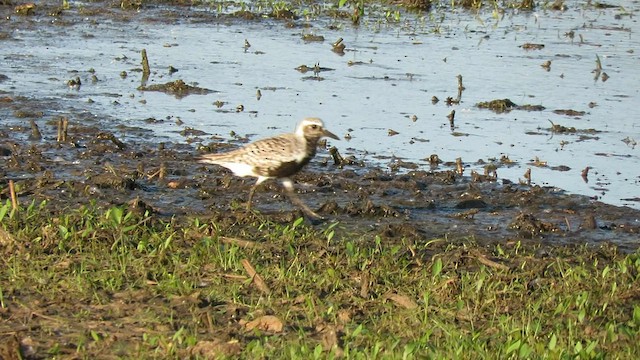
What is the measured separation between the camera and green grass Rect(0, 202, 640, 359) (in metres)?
6.83

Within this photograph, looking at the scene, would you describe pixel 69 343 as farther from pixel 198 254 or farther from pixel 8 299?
pixel 198 254

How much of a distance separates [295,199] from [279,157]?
0.44 meters

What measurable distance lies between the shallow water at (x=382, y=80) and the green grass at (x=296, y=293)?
122 inches

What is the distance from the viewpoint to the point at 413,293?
25.6 feet

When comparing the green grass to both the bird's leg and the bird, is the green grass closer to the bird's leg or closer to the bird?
the bird's leg

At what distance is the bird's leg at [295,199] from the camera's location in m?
9.81

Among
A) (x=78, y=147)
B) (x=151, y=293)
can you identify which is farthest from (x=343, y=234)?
(x=78, y=147)

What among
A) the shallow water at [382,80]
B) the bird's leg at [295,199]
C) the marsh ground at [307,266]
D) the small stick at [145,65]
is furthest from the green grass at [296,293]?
the small stick at [145,65]

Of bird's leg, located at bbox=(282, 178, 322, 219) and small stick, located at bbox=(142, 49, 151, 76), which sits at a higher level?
bird's leg, located at bbox=(282, 178, 322, 219)

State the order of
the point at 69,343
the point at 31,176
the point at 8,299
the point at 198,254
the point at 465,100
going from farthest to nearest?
the point at 465,100 → the point at 31,176 → the point at 198,254 → the point at 8,299 → the point at 69,343

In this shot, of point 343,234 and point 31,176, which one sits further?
point 31,176

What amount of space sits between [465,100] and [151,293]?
790 centimetres

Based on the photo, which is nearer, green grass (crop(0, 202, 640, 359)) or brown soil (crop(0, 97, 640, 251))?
green grass (crop(0, 202, 640, 359))

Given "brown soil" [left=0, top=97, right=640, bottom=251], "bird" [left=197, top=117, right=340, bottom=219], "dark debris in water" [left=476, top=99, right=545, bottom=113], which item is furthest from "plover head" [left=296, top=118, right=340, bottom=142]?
"dark debris in water" [left=476, top=99, right=545, bottom=113]
